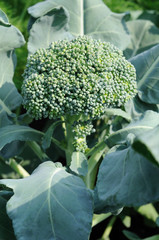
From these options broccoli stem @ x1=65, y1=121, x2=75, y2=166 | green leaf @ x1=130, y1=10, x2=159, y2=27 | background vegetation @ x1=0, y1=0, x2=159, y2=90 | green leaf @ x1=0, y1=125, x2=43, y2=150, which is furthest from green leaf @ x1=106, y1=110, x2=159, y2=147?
green leaf @ x1=130, y1=10, x2=159, y2=27

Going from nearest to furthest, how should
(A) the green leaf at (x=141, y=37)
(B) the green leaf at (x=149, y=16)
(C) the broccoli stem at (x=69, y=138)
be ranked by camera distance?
(C) the broccoli stem at (x=69, y=138)
(A) the green leaf at (x=141, y=37)
(B) the green leaf at (x=149, y=16)

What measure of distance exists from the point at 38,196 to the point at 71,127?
26cm

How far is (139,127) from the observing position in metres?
0.78

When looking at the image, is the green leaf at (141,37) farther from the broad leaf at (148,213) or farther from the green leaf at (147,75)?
the broad leaf at (148,213)

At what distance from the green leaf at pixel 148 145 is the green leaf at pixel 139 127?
0.79ft

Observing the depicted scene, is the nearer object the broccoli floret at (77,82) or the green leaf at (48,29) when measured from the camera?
the broccoli floret at (77,82)

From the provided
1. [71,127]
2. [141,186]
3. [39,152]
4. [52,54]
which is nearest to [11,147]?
[39,152]

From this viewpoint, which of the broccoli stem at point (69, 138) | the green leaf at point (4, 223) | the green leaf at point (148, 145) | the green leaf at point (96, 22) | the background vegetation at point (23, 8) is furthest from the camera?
the background vegetation at point (23, 8)

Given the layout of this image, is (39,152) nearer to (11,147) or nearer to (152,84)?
(11,147)

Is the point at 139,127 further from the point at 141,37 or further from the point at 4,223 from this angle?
the point at 141,37

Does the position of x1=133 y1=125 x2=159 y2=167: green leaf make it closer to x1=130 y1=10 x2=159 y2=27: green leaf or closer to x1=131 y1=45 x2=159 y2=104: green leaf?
x1=131 y1=45 x2=159 y2=104: green leaf

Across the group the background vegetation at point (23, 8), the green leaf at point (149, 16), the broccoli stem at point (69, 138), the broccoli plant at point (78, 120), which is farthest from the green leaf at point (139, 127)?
the green leaf at point (149, 16)

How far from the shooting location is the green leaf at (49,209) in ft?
2.10

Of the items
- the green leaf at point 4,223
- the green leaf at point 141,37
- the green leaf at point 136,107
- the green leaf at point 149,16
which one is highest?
the green leaf at point 4,223
